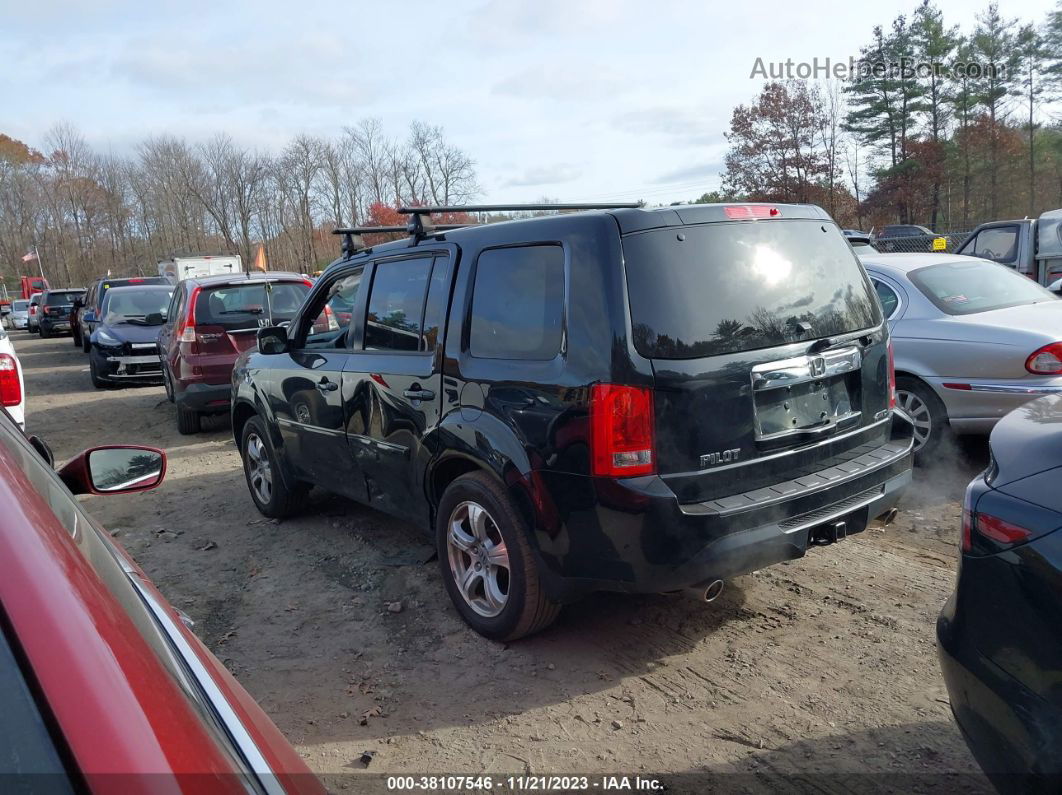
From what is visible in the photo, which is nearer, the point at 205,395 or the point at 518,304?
the point at 518,304

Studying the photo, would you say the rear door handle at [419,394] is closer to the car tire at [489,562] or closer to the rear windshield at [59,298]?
the car tire at [489,562]

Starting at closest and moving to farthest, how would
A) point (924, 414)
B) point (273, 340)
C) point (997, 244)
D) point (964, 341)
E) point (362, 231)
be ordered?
point (362, 231) → point (273, 340) → point (964, 341) → point (924, 414) → point (997, 244)

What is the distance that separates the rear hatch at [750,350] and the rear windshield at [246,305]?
23.6ft

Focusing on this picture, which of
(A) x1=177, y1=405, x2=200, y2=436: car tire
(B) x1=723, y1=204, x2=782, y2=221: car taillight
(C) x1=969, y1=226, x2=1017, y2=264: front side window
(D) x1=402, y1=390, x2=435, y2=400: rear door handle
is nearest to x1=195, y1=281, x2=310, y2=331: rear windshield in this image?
(A) x1=177, y1=405, x2=200, y2=436: car tire

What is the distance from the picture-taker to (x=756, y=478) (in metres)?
3.46

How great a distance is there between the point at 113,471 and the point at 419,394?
6.08 feet

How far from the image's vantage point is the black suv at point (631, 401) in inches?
128

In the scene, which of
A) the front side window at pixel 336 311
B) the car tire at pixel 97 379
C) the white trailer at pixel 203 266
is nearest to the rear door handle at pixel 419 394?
the front side window at pixel 336 311

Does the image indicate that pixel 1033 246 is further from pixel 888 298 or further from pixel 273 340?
pixel 273 340

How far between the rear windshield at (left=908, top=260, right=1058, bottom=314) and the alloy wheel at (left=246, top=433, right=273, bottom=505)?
544 centimetres

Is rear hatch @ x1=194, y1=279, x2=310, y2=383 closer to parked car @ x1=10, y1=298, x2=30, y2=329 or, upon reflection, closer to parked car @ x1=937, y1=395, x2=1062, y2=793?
parked car @ x1=937, y1=395, x2=1062, y2=793

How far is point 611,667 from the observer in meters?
A: 3.70

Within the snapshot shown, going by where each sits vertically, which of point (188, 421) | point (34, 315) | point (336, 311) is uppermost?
point (336, 311)

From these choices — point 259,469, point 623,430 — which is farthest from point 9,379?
point 623,430
